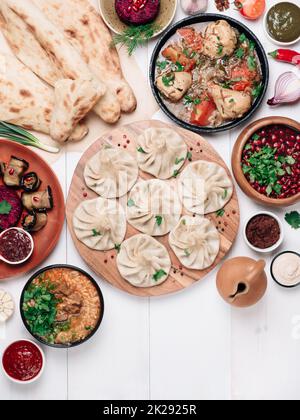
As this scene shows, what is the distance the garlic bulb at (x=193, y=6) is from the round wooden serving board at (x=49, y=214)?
1130 millimetres

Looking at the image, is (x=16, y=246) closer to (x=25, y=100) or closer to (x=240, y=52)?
(x=25, y=100)

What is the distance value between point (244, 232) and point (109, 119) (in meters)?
0.93

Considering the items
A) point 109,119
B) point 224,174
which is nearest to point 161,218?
point 224,174

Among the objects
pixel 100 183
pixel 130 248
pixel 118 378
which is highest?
pixel 100 183

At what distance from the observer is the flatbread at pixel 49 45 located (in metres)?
2.90

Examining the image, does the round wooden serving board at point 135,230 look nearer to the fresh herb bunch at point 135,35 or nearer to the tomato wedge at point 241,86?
the tomato wedge at point 241,86

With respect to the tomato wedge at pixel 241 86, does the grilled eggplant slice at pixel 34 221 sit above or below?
below

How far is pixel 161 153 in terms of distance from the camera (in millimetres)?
2957

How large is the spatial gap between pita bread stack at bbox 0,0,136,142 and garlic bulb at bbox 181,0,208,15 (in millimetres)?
448

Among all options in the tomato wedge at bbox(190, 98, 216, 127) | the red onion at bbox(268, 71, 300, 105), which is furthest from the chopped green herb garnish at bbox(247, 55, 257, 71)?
the tomato wedge at bbox(190, 98, 216, 127)

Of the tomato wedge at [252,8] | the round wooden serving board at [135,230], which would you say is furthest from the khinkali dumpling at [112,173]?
the tomato wedge at [252,8]

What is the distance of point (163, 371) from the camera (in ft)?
A: 10.1

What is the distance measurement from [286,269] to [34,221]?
1.35 metres

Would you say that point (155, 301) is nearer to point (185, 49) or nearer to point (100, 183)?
point (100, 183)
